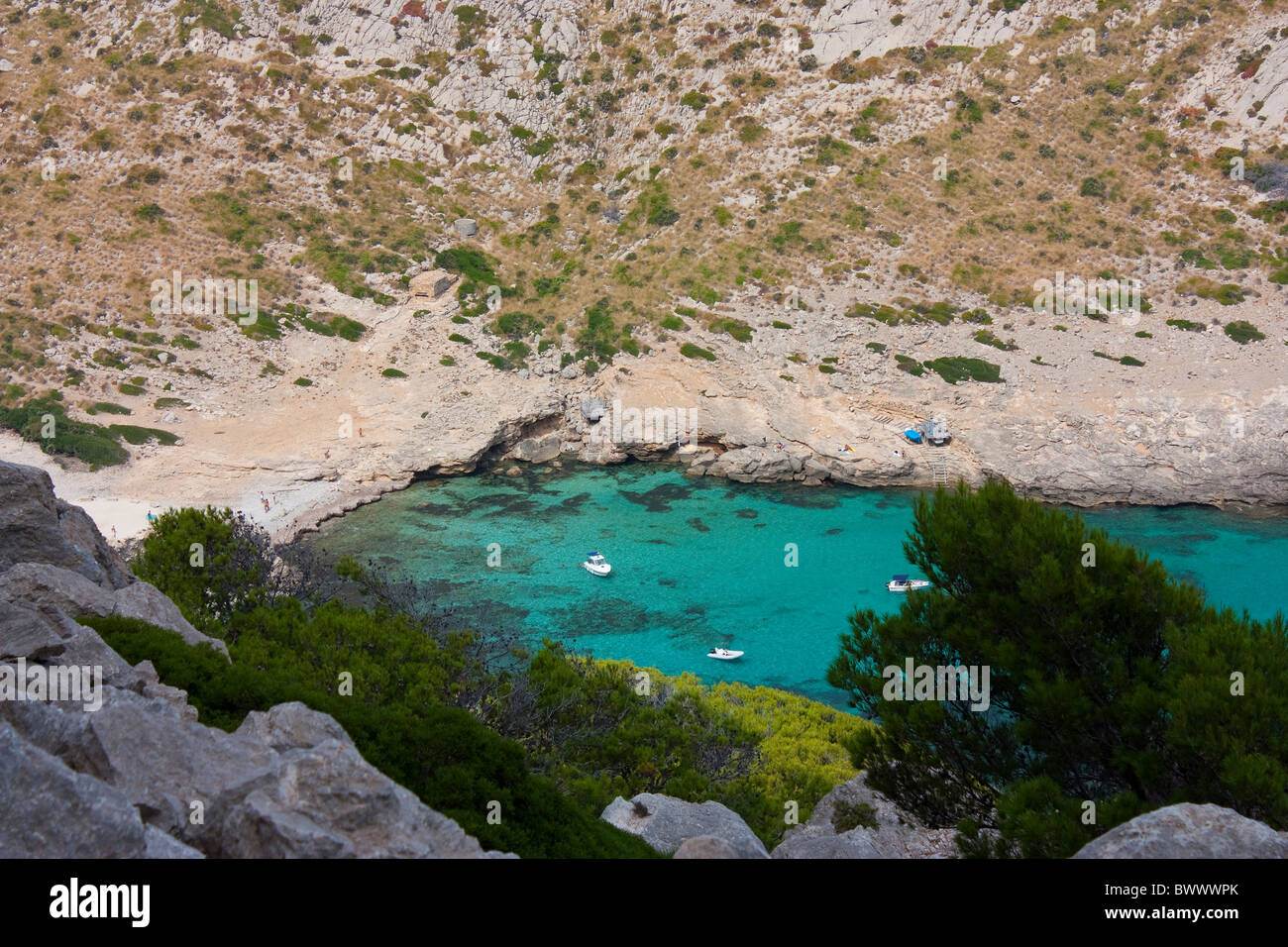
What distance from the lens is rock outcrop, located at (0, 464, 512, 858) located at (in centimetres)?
724

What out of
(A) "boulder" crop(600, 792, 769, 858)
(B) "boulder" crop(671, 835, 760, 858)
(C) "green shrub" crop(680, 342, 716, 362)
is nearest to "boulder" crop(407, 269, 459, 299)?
(C) "green shrub" crop(680, 342, 716, 362)

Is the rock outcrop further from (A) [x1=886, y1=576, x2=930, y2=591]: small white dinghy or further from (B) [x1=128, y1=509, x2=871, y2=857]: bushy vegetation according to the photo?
(A) [x1=886, y1=576, x2=930, y2=591]: small white dinghy

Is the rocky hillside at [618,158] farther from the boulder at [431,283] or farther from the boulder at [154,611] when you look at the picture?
the boulder at [154,611]

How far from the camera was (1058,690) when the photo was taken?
14.4 metres

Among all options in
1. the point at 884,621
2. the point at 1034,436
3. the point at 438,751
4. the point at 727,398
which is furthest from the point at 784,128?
the point at 438,751

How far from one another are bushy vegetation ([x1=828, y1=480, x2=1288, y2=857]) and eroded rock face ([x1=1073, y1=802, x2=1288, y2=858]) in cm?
322

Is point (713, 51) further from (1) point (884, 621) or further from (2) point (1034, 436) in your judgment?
(1) point (884, 621)

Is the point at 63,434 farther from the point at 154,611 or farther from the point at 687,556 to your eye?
the point at 154,611

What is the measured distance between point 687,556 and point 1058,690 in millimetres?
29440

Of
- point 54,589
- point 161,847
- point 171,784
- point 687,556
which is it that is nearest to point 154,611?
point 54,589

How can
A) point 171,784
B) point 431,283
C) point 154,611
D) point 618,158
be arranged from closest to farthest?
point 171,784
point 154,611
point 431,283
point 618,158

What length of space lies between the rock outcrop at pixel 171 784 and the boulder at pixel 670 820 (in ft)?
19.0

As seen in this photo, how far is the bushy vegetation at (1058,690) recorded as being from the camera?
12.7 m

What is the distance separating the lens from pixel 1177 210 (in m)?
63.1
